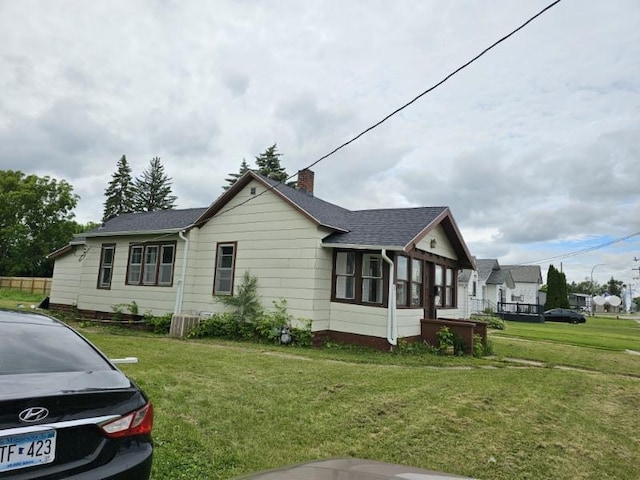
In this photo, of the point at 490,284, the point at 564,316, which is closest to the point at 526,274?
the point at 490,284

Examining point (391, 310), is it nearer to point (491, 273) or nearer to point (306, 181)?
point (306, 181)

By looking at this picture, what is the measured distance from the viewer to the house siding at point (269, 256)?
11.8 m

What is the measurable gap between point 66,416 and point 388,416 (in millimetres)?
3983

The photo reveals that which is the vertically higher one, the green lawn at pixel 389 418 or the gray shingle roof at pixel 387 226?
the gray shingle roof at pixel 387 226

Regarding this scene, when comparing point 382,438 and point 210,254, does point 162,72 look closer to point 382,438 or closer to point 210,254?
point 210,254

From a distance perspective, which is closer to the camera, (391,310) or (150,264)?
(391,310)

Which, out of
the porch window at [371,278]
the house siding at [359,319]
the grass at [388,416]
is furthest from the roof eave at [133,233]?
the porch window at [371,278]

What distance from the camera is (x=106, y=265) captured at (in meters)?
16.9

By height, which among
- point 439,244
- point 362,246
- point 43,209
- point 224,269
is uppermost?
point 43,209

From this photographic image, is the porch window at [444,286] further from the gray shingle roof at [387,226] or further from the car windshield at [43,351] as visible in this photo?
the car windshield at [43,351]

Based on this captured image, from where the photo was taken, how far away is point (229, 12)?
9.70 meters

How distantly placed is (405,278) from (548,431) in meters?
7.26

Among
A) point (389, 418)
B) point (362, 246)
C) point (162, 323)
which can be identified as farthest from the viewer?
point (162, 323)

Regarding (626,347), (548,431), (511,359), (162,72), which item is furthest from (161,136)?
(626,347)
